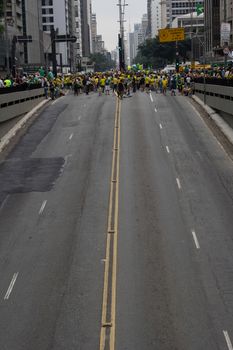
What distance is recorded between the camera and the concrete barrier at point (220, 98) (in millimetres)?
39625

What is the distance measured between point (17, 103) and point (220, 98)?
1470cm

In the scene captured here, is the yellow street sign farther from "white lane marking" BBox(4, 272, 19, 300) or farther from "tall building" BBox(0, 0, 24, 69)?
"white lane marking" BBox(4, 272, 19, 300)

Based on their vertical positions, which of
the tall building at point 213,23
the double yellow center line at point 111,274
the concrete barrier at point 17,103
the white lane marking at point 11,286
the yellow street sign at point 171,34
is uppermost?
the tall building at point 213,23

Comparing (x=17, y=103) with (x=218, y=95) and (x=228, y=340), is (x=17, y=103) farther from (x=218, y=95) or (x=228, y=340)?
(x=228, y=340)

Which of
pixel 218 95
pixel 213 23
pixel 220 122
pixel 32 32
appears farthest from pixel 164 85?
pixel 32 32

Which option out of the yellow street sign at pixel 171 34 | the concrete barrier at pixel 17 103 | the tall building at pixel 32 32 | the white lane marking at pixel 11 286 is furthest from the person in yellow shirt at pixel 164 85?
the tall building at pixel 32 32

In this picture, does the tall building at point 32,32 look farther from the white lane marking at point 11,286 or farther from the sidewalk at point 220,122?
the white lane marking at point 11,286

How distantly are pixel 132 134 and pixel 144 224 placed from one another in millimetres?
18220

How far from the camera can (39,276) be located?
1809cm

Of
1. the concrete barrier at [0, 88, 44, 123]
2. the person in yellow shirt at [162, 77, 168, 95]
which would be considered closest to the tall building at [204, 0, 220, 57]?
the person in yellow shirt at [162, 77, 168, 95]

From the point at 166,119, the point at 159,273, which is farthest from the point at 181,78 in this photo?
the point at 159,273

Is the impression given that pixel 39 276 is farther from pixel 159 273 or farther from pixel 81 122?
pixel 81 122

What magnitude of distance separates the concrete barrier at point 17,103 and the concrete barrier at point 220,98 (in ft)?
45.9

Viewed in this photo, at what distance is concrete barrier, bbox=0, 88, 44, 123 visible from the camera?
42656 millimetres
